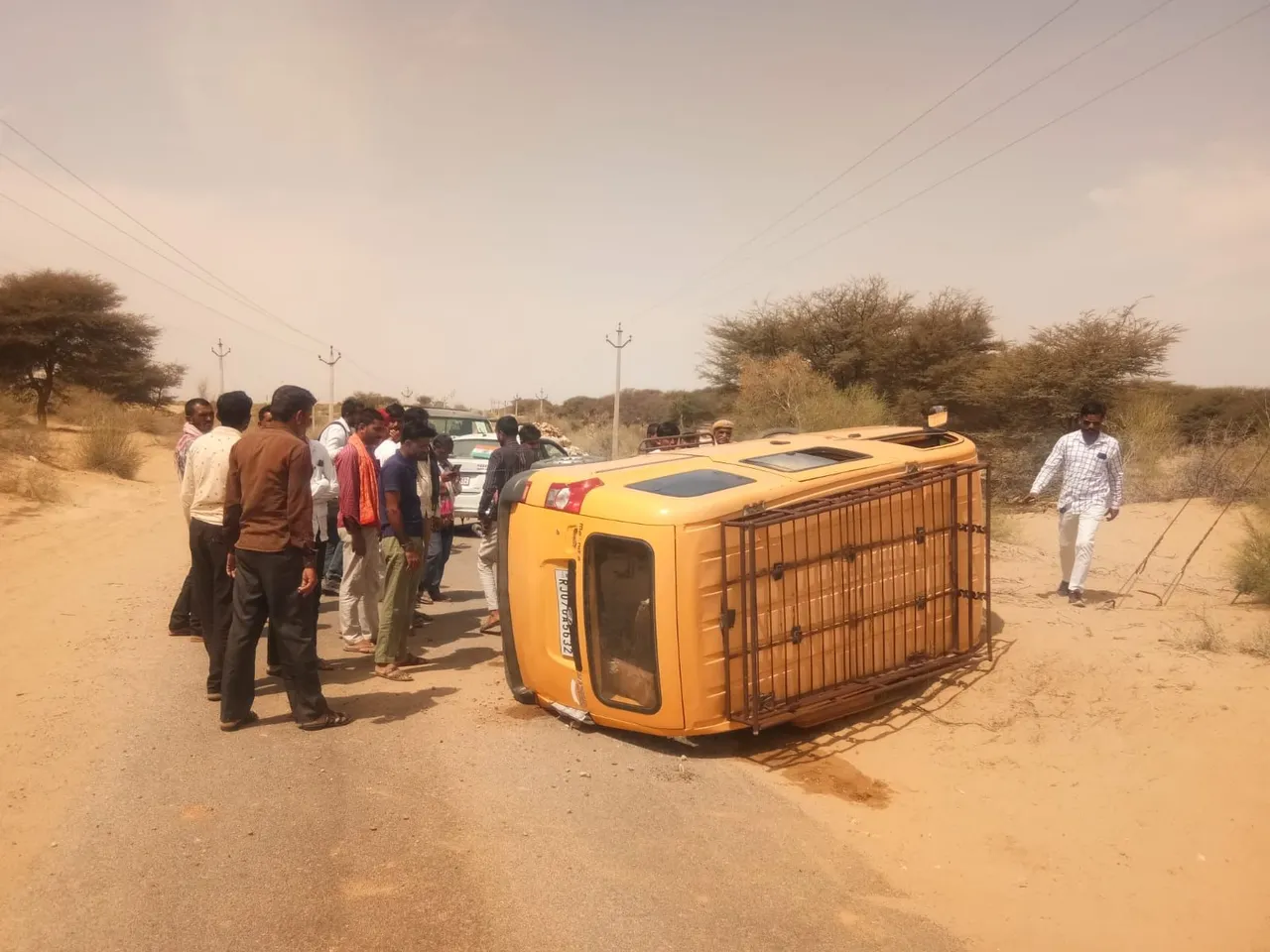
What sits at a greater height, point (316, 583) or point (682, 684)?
point (316, 583)

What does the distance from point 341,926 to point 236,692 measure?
2.33 metres

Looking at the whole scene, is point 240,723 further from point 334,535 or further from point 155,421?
point 155,421

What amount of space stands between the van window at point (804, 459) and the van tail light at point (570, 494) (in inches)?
41.6

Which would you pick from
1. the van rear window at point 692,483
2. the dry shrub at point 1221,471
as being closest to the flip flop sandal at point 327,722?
the van rear window at point 692,483

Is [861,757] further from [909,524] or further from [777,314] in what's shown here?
[777,314]

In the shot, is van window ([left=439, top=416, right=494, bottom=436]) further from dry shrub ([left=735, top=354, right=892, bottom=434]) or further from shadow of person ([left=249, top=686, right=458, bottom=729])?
shadow of person ([left=249, top=686, right=458, bottom=729])

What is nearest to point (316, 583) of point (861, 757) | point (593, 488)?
point (593, 488)

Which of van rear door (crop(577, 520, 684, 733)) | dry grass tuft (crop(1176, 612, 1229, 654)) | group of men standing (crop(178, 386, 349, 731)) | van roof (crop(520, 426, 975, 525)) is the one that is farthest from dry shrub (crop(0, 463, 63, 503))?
dry grass tuft (crop(1176, 612, 1229, 654))

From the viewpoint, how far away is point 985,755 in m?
4.80

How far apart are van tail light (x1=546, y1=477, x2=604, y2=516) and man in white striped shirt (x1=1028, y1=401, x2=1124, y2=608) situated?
14.1ft

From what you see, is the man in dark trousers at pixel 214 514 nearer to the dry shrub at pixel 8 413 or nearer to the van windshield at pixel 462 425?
the van windshield at pixel 462 425

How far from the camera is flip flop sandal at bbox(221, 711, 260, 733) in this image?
16.9 feet

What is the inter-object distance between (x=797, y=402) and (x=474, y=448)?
13.1 m

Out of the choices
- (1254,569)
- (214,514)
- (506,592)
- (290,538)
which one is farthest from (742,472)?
(1254,569)
